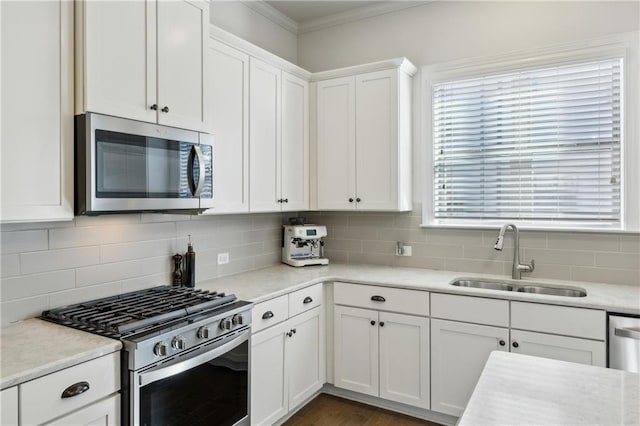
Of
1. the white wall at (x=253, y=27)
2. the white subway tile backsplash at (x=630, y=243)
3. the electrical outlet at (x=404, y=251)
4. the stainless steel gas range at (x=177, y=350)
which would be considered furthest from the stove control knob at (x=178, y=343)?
the white subway tile backsplash at (x=630, y=243)

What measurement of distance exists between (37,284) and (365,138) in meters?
2.32

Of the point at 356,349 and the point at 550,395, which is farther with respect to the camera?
the point at 356,349

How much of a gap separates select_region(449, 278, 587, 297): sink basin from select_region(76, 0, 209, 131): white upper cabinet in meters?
2.08

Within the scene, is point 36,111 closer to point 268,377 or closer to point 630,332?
point 268,377

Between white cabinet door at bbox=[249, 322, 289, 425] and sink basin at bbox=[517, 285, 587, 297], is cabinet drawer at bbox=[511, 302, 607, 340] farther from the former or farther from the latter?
white cabinet door at bbox=[249, 322, 289, 425]

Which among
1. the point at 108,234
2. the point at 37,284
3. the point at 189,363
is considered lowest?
the point at 189,363

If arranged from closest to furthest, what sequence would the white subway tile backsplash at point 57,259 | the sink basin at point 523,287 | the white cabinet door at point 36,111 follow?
the white cabinet door at point 36,111 → the white subway tile backsplash at point 57,259 → the sink basin at point 523,287

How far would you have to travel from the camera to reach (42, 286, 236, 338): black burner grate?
69.5 inches

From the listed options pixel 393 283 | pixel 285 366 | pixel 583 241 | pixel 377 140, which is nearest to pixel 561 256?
pixel 583 241

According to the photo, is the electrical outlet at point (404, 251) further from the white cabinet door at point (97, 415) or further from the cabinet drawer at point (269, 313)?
the white cabinet door at point (97, 415)

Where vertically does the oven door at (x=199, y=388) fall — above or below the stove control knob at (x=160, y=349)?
below

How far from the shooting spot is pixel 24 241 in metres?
1.94

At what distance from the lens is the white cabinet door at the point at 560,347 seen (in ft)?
7.59

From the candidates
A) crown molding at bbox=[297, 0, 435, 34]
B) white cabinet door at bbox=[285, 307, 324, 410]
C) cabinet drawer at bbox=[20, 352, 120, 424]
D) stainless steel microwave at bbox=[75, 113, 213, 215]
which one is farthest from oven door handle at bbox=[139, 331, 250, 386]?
crown molding at bbox=[297, 0, 435, 34]
